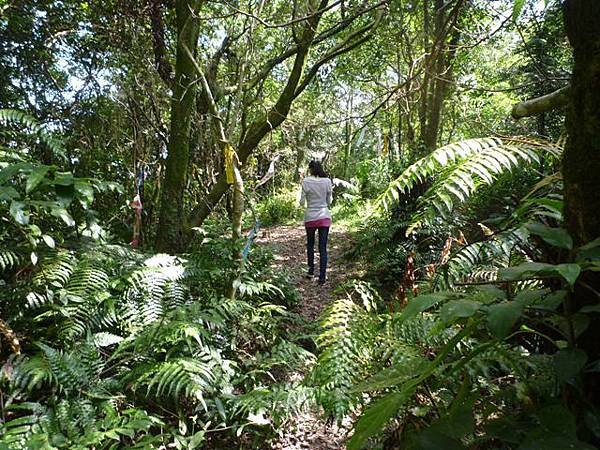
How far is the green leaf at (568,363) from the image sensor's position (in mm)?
874

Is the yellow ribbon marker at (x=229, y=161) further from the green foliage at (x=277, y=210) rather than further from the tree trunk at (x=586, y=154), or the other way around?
the green foliage at (x=277, y=210)

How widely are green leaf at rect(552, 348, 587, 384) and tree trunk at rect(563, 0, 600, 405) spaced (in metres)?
0.10

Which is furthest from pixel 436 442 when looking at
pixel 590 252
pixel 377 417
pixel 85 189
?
pixel 85 189

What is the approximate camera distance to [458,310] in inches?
34.8

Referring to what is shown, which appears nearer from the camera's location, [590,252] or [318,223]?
[590,252]

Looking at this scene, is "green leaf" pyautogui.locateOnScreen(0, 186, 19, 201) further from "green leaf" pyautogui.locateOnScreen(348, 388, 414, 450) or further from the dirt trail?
the dirt trail

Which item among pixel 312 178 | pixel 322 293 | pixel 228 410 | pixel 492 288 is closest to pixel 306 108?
pixel 312 178

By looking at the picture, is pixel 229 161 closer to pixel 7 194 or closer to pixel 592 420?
pixel 7 194

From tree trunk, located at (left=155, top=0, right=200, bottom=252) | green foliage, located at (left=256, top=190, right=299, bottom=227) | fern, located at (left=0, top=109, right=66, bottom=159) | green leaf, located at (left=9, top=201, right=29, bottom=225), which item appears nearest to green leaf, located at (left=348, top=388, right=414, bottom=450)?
green leaf, located at (left=9, top=201, right=29, bottom=225)

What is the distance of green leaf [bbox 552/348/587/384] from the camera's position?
0.87 meters

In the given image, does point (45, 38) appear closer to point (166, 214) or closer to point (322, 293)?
point (166, 214)

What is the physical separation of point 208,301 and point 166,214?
1288mm

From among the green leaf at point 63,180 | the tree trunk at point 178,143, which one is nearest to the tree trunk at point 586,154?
the green leaf at point 63,180

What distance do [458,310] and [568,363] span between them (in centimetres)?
28
